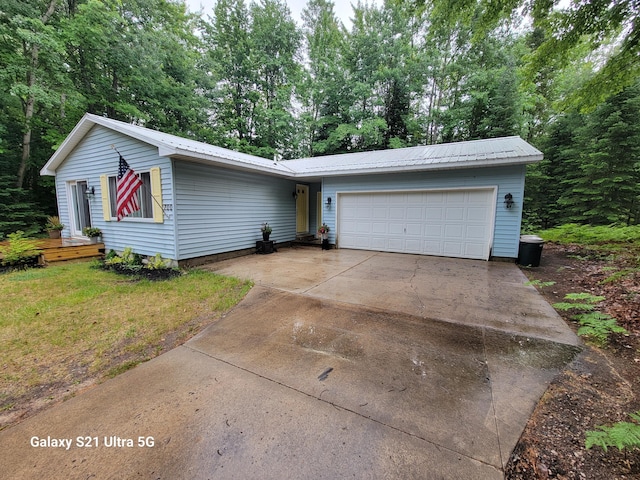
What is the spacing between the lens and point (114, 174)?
7.11 meters

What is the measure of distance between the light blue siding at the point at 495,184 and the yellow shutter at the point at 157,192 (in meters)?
5.90

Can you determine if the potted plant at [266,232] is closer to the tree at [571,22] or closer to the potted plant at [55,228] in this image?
the tree at [571,22]

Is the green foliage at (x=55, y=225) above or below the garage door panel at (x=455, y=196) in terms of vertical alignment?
below

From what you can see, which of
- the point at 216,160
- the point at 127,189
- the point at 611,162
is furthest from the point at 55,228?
the point at 611,162

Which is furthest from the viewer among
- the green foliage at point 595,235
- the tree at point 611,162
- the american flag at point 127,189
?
the tree at point 611,162

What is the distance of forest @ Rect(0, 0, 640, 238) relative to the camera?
5652 mm

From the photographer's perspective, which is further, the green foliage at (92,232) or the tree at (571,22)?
the green foliage at (92,232)

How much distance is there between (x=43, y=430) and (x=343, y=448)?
2.06 meters

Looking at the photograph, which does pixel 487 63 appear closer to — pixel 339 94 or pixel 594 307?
pixel 339 94

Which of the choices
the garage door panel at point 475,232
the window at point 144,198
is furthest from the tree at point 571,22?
the window at point 144,198

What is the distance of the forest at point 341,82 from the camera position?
223 inches

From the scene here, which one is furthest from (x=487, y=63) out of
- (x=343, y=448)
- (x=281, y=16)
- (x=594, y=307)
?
(x=343, y=448)

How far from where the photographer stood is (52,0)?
9766 millimetres

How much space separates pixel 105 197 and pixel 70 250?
1.65 metres
